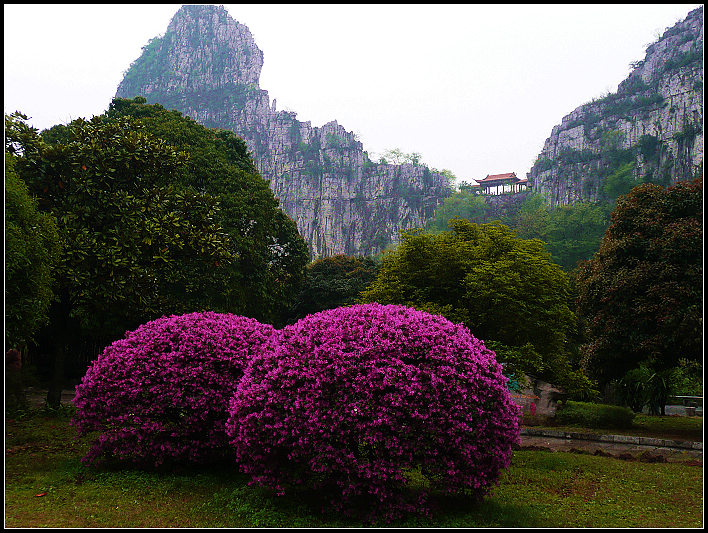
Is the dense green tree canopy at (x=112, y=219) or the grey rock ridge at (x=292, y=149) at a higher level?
the grey rock ridge at (x=292, y=149)

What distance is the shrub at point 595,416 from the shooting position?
14305 mm

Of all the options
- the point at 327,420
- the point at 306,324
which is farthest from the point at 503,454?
the point at 306,324

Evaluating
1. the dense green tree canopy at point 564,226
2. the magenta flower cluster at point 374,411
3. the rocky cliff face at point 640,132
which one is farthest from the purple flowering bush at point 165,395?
the rocky cliff face at point 640,132

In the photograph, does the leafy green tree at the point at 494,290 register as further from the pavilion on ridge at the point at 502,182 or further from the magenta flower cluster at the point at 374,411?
the pavilion on ridge at the point at 502,182

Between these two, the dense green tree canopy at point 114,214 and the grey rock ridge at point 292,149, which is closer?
the dense green tree canopy at point 114,214

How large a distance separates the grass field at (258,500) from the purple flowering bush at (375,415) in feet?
0.97

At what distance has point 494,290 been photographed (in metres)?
9.53

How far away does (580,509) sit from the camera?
596 centimetres

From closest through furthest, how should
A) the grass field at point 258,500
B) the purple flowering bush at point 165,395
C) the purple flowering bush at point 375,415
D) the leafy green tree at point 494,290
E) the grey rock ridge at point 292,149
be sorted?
the purple flowering bush at point 375,415 < the grass field at point 258,500 < the purple flowering bush at point 165,395 < the leafy green tree at point 494,290 < the grey rock ridge at point 292,149

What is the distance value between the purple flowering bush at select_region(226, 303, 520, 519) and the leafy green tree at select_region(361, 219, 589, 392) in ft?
13.7

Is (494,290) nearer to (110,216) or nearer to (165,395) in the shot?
(165,395)

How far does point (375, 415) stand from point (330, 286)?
2380 centimetres

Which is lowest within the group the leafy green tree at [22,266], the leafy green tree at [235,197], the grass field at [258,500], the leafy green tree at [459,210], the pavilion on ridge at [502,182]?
the grass field at [258,500]

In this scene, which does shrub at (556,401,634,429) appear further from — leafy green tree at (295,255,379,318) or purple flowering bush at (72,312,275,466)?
leafy green tree at (295,255,379,318)
